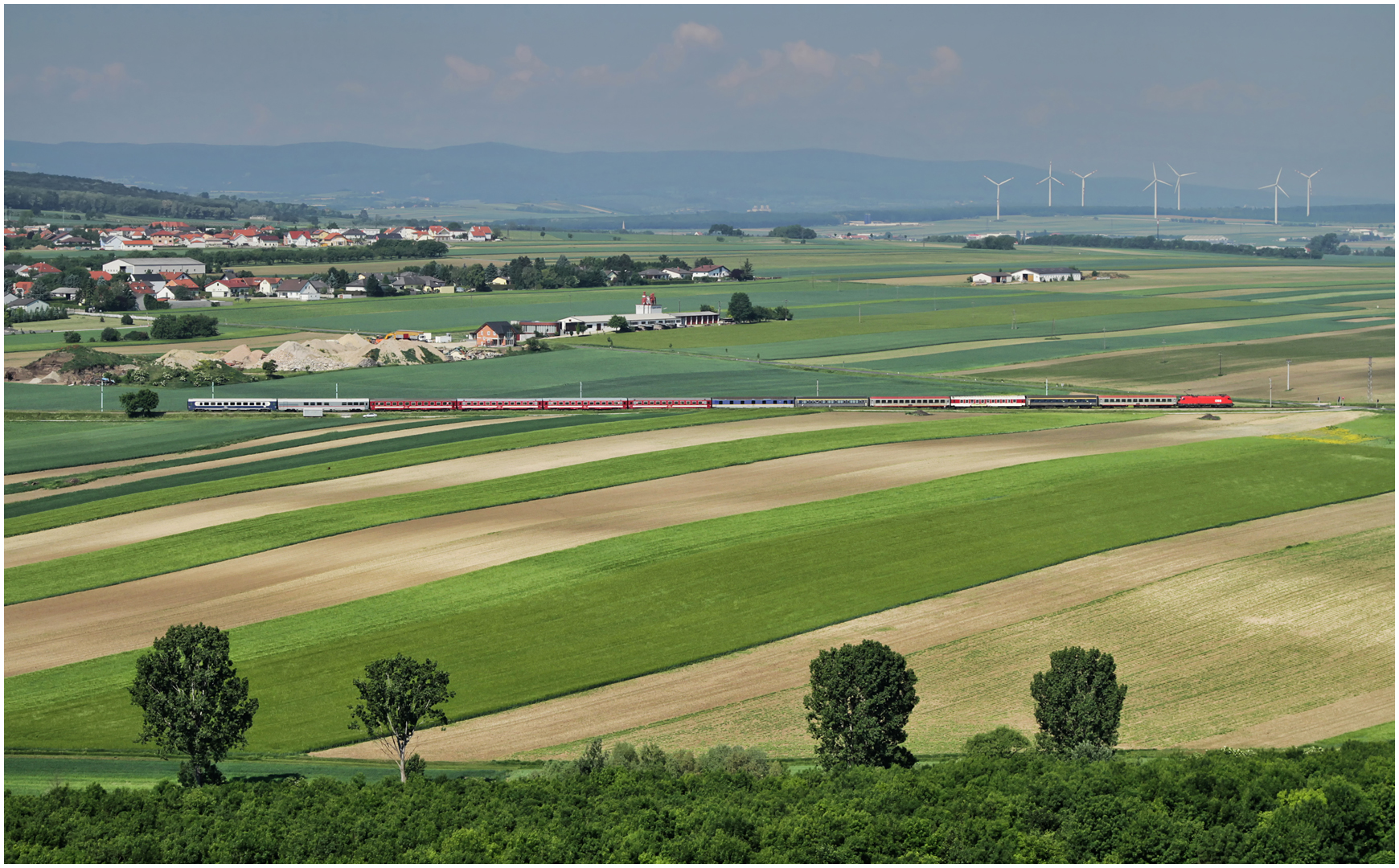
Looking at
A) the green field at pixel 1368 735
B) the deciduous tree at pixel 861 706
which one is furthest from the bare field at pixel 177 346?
the green field at pixel 1368 735

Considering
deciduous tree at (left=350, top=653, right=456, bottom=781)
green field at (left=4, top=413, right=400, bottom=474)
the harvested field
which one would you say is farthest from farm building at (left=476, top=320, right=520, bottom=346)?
the harvested field

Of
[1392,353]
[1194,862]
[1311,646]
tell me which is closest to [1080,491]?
[1311,646]

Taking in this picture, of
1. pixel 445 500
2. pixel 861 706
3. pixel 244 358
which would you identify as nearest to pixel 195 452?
pixel 445 500

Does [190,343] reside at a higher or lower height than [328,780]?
higher

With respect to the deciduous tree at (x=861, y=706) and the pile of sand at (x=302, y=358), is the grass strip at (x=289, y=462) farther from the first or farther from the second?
the deciduous tree at (x=861, y=706)

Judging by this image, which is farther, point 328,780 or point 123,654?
point 123,654

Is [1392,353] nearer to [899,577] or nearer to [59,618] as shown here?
[899,577]

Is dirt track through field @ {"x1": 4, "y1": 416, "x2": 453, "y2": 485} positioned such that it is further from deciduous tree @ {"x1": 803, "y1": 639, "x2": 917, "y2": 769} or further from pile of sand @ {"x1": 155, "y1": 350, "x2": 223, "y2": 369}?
deciduous tree @ {"x1": 803, "y1": 639, "x2": 917, "y2": 769}
